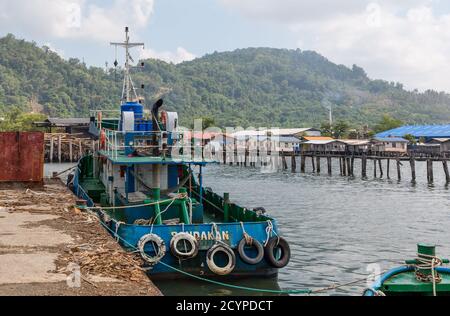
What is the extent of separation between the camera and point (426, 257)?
13.1m

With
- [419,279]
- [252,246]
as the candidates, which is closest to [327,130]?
[252,246]

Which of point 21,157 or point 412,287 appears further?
point 21,157

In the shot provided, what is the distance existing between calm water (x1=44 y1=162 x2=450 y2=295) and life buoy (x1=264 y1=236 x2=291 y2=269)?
868 millimetres

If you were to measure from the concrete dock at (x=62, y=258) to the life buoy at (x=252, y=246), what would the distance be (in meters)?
3.40

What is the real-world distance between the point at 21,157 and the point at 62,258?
16684 millimetres

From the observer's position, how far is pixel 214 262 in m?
16.6

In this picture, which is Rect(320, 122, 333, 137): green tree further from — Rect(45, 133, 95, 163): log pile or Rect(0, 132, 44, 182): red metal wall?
Rect(0, 132, 44, 182): red metal wall

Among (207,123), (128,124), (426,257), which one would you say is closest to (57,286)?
(426,257)

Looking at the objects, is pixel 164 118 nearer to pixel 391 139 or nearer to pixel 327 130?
pixel 391 139

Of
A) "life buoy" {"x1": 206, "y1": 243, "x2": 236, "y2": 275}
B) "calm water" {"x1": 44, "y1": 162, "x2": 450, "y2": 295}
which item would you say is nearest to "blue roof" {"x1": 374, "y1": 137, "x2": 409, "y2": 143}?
"calm water" {"x1": 44, "y1": 162, "x2": 450, "y2": 295}

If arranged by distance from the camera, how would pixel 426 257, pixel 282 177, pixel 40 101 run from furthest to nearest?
pixel 40 101 → pixel 282 177 → pixel 426 257

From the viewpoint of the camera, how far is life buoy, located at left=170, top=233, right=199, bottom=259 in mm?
16312

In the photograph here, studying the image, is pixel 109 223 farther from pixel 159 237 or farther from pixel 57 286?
pixel 57 286

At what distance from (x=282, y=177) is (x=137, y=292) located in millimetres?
53673
